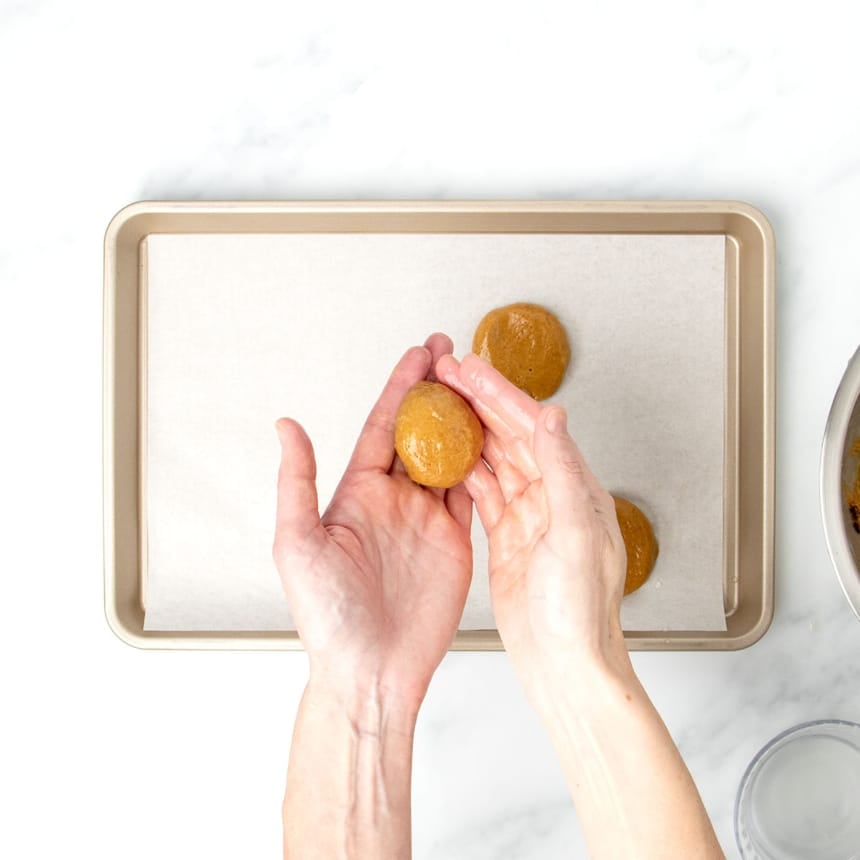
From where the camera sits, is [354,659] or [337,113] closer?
[354,659]

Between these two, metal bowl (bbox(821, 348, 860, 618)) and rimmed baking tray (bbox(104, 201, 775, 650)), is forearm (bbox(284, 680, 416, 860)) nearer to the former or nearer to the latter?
rimmed baking tray (bbox(104, 201, 775, 650))

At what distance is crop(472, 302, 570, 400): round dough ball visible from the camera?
3.49 ft

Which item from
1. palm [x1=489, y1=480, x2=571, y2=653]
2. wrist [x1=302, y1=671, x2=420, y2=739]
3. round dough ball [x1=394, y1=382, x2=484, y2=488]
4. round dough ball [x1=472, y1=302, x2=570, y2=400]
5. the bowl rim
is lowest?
the bowl rim

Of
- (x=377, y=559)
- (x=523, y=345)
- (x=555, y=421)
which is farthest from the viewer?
(x=523, y=345)

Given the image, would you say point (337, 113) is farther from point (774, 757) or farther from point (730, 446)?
point (774, 757)

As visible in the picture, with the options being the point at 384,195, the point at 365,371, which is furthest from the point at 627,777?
the point at 384,195

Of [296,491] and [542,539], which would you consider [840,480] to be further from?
[296,491]

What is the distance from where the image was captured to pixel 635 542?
107cm

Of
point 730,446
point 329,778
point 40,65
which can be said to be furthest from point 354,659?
point 40,65

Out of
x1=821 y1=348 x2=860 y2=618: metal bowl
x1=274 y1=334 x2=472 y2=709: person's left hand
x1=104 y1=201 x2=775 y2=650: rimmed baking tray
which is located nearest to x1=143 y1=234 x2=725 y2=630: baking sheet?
x1=104 y1=201 x2=775 y2=650: rimmed baking tray

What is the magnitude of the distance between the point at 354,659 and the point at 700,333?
0.59 m

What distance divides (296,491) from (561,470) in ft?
0.86

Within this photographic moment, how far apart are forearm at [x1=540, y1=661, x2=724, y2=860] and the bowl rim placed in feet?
A: 0.92

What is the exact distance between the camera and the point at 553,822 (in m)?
1.14
